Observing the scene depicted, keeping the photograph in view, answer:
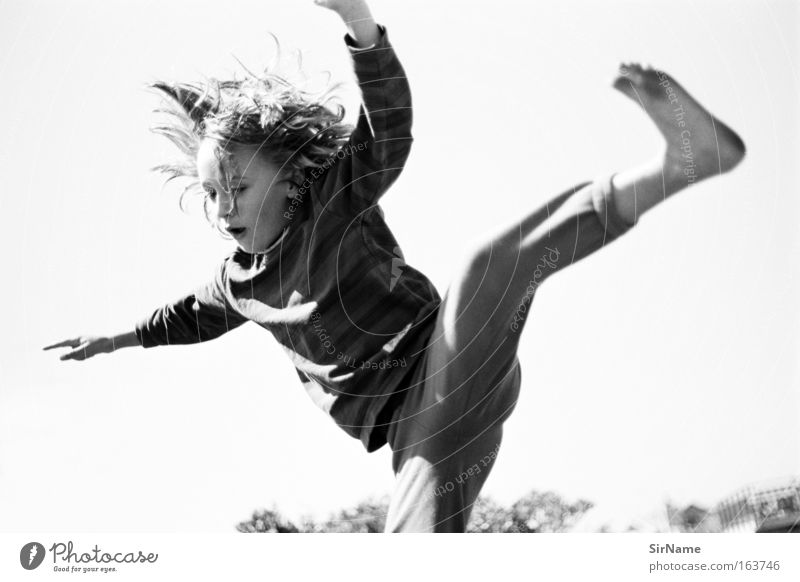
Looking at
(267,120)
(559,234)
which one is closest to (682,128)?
(559,234)

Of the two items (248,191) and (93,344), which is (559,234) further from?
(93,344)

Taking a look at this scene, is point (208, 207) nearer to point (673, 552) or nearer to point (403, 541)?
point (403, 541)

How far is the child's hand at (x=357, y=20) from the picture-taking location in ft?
3.96

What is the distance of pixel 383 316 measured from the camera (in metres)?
1.32

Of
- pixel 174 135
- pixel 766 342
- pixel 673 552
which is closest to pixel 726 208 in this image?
pixel 766 342

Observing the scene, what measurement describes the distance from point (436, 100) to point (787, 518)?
2.35ft

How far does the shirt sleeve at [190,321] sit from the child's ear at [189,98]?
7.9 inches

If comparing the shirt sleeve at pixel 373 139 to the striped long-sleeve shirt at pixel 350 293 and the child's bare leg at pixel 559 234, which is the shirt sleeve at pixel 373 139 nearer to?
the striped long-sleeve shirt at pixel 350 293

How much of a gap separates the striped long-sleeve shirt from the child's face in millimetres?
22

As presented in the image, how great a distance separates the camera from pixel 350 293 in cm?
131

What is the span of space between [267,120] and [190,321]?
0.98ft

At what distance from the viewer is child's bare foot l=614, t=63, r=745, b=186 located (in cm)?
121

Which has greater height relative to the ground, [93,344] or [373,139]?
[373,139]

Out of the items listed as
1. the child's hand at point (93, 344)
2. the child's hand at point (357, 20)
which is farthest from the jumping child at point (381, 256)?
the child's hand at point (93, 344)
